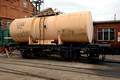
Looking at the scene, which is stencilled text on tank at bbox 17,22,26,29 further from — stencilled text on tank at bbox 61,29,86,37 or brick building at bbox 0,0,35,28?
brick building at bbox 0,0,35,28

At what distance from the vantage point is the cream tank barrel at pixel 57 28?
29.7 ft

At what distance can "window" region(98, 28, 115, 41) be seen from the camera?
17.4 m

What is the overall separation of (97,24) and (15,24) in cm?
1139

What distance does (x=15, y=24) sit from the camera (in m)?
11.8

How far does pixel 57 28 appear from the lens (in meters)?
9.84

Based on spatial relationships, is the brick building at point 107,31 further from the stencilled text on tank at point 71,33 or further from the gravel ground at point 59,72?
the gravel ground at point 59,72

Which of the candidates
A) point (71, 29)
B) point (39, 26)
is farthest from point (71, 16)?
point (39, 26)

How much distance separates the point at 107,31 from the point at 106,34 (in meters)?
0.45

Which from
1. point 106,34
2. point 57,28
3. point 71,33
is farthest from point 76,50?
point 106,34

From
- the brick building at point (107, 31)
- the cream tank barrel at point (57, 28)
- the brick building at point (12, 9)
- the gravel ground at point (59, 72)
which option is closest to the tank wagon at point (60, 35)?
the cream tank barrel at point (57, 28)

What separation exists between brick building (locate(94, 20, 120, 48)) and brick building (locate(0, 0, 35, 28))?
19664 millimetres

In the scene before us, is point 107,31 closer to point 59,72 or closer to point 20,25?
point 20,25

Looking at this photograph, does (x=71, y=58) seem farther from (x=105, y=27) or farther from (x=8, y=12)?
(x=8, y=12)

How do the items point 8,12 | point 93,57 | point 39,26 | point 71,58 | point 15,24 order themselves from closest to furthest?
point 93,57 → point 71,58 → point 39,26 → point 15,24 → point 8,12
